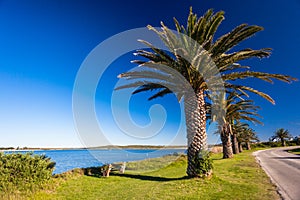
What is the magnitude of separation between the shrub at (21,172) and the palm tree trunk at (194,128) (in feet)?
23.1

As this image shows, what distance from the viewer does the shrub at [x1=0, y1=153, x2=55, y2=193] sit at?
7.33 meters

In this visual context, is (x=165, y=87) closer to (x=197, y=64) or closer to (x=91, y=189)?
(x=197, y=64)

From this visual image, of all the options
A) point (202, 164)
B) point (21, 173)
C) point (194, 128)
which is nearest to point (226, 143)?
point (194, 128)

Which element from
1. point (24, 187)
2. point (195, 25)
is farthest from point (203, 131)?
point (24, 187)

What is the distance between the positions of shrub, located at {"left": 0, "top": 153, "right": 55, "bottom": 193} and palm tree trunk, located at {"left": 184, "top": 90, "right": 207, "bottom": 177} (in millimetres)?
7030

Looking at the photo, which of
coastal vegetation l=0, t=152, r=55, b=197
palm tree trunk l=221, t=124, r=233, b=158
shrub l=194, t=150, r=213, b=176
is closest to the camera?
coastal vegetation l=0, t=152, r=55, b=197

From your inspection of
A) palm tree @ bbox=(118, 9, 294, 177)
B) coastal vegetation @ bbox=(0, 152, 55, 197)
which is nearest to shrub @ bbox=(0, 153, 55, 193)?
coastal vegetation @ bbox=(0, 152, 55, 197)

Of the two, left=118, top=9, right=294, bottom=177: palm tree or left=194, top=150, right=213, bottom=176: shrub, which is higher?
left=118, top=9, right=294, bottom=177: palm tree

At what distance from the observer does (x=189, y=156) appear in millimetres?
11469

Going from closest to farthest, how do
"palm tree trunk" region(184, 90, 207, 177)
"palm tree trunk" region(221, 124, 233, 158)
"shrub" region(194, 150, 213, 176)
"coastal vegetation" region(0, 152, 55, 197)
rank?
"coastal vegetation" region(0, 152, 55, 197), "shrub" region(194, 150, 213, 176), "palm tree trunk" region(184, 90, 207, 177), "palm tree trunk" region(221, 124, 233, 158)

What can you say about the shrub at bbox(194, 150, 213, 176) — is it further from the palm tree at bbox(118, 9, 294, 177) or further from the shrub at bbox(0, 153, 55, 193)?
the shrub at bbox(0, 153, 55, 193)

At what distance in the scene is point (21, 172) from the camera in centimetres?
781

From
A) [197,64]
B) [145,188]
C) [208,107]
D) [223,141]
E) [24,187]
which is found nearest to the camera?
[24,187]

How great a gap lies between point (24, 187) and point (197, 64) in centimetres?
931
